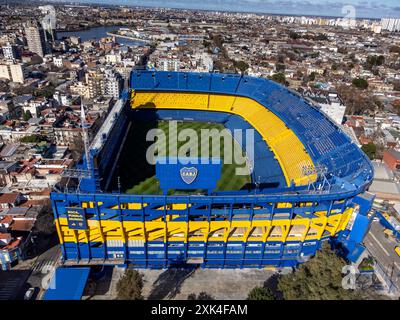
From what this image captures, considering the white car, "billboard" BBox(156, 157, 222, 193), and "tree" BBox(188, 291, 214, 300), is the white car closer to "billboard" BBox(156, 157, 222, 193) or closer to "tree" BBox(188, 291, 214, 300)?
"tree" BBox(188, 291, 214, 300)

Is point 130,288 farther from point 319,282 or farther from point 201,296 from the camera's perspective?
point 319,282

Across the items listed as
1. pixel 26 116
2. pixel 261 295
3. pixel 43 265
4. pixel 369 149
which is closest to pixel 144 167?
pixel 43 265

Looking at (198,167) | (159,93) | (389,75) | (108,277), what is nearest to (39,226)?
(108,277)

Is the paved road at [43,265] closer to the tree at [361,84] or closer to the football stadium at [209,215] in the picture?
the football stadium at [209,215]

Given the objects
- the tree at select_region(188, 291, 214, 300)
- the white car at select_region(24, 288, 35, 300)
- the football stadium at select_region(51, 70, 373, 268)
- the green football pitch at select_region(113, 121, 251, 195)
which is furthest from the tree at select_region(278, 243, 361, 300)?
the white car at select_region(24, 288, 35, 300)

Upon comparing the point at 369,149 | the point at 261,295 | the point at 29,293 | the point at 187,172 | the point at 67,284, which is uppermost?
the point at 187,172

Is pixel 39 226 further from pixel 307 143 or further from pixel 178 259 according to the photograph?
pixel 307 143
